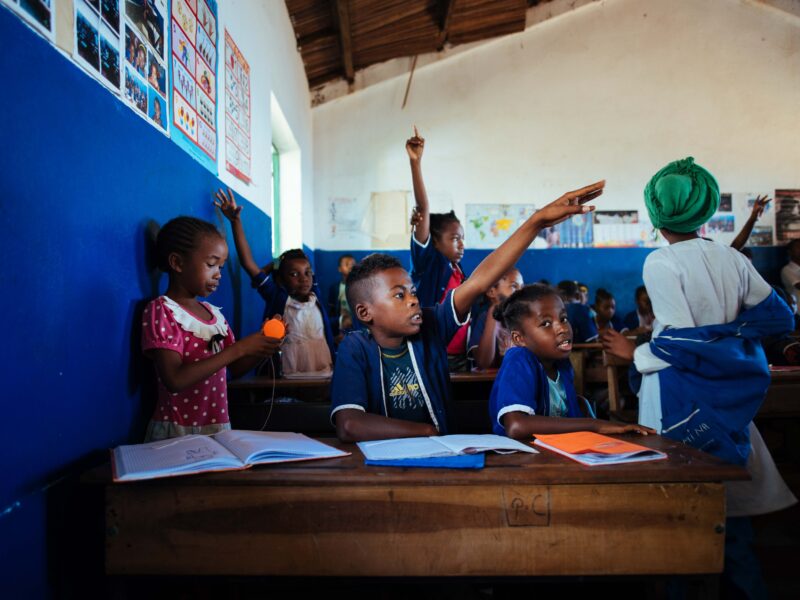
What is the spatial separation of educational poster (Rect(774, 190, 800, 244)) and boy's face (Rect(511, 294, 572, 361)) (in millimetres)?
6754

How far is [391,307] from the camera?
5.23 ft

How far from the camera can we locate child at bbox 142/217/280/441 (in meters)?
1.52

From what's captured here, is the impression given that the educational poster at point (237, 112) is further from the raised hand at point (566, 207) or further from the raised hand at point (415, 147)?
the raised hand at point (566, 207)

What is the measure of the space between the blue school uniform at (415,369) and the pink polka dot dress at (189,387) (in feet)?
1.25

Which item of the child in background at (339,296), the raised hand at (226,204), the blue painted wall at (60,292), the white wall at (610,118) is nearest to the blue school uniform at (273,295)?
the raised hand at (226,204)

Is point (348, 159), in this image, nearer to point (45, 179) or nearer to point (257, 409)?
point (257, 409)

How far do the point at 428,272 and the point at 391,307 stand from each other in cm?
143

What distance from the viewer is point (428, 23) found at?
20.5 feet

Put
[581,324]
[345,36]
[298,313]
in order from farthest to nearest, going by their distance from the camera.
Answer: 1. [345,36]
2. [581,324]
3. [298,313]

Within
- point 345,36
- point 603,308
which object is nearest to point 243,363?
point 345,36

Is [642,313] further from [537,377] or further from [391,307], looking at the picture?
[391,307]

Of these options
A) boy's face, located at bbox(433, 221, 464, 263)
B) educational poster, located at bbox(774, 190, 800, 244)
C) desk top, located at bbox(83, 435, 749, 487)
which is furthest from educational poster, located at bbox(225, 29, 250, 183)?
educational poster, located at bbox(774, 190, 800, 244)

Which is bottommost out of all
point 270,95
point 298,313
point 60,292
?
point 298,313

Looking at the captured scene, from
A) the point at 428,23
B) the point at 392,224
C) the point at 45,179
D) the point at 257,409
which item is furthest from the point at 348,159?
the point at 45,179
